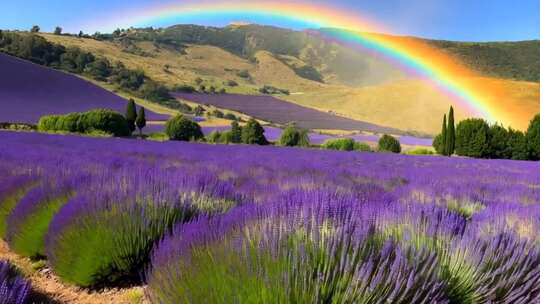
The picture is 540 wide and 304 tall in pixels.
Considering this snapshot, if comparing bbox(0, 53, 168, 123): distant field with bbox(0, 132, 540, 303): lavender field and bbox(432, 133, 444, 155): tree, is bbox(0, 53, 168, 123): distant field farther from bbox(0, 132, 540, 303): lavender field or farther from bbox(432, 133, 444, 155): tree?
bbox(0, 132, 540, 303): lavender field

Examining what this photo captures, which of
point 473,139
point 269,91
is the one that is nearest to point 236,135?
point 473,139

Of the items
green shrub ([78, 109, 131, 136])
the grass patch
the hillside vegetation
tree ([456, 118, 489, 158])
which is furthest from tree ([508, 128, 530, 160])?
the hillside vegetation

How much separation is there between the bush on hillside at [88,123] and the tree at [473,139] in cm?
2488

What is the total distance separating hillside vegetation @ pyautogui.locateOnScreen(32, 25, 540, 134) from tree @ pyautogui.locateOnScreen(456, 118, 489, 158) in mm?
54446

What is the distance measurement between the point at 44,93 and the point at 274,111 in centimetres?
3275

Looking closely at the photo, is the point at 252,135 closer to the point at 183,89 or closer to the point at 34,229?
the point at 34,229

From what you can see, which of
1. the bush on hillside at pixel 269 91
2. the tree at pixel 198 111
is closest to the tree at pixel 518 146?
the tree at pixel 198 111

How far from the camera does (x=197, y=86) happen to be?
91000mm

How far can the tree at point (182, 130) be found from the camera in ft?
108

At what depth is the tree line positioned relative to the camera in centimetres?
3212

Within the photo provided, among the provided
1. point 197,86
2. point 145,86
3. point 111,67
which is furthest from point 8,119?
point 197,86

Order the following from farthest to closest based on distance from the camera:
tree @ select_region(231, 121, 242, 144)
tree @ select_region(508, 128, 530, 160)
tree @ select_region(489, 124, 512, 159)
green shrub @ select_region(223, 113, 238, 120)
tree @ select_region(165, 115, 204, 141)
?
green shrub @ select_region(223, 113, 238, 120) → tree @ select_region(489, 124, 512, 159) → tree @ select_region(165, 115, 204, 141) → tree @ select_region(231, 121, 242, 144) → tree @ select_region(508, 128, 530, 160)

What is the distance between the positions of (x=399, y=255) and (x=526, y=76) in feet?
468

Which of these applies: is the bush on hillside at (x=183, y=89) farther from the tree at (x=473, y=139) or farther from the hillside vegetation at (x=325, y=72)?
the tree at (x=473, y=139)
